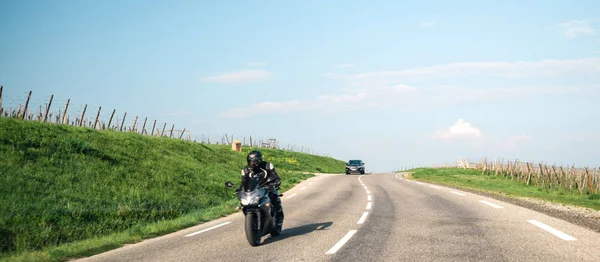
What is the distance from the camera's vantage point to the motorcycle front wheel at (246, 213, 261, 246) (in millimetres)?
8102

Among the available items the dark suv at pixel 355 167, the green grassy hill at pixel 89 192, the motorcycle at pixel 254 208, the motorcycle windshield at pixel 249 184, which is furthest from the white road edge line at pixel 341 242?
the dark suv at pixel 355 167

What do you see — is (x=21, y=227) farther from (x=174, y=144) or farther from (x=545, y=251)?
(x=174, y=144)

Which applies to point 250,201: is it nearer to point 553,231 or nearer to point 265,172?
point 265,172

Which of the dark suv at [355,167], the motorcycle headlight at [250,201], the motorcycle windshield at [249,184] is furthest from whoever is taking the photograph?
the dark suv at [355,167]

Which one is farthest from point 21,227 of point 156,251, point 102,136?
point 102,136

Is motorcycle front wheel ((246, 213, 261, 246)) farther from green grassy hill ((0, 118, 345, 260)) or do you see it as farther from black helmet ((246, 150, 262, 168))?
green grassy hill ((0, 118, 345, 260))

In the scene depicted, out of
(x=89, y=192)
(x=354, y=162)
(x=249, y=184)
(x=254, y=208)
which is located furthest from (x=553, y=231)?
(x=354, y=162)

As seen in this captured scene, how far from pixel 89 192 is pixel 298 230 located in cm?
1047

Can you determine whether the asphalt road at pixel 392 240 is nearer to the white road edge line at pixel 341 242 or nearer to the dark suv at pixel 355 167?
the white road edge line at pixel 341 242

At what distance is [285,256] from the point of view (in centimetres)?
718

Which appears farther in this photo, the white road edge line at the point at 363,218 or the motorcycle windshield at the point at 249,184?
the white road edge line at the point at 363,218

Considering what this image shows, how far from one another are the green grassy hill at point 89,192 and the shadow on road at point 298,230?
284 cm

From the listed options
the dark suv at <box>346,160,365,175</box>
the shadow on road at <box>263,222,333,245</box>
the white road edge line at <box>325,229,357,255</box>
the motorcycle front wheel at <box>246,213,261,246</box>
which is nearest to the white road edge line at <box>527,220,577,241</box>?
the white road edge line at <box>325,229,357,255</box>

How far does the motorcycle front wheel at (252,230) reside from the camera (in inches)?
319
